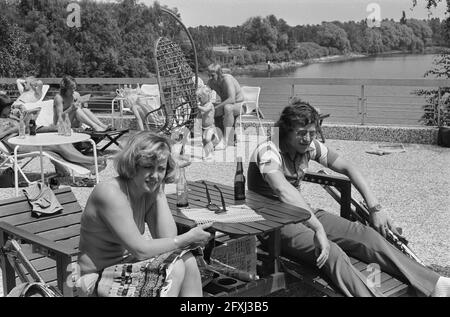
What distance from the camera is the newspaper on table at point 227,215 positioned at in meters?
3.19

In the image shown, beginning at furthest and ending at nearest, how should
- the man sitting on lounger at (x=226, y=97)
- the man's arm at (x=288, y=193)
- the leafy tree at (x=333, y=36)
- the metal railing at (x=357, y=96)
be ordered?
1. the leafy tree at (x=333, y=36)
2. the metal railing at (x=357, y=96)
3. the man sitting on lounger at (x=226, y=97)
4. the man's arm at (x=288, y=193)

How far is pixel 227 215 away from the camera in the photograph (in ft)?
10.7

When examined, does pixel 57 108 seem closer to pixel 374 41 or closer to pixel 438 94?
pixel 438 94

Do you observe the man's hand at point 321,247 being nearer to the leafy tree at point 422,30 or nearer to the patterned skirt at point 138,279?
the patterned skirt at point 138,279

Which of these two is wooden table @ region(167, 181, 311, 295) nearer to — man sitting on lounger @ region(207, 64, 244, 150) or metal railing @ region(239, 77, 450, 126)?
man sitting on lounger @ region(207, 64, 244, 150)

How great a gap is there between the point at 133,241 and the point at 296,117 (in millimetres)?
1357

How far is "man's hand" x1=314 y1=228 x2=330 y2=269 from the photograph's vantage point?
3127mm

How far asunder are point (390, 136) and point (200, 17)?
6.69 m

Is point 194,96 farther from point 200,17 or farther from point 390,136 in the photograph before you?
point 200,17

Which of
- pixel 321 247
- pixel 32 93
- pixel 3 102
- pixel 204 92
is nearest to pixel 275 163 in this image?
pixel 321 247

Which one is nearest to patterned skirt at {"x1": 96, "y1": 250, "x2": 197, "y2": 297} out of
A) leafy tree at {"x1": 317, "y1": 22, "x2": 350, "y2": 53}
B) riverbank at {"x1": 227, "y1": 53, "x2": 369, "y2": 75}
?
riverbank at {"x1": 227, "y1": 53, "x2": 369, "y2": 75}

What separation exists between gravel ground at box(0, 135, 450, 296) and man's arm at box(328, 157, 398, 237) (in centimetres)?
61

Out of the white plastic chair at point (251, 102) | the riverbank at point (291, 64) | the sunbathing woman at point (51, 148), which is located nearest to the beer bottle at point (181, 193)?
the sunbathing woman at point (51, 148)

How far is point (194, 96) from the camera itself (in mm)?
8258
